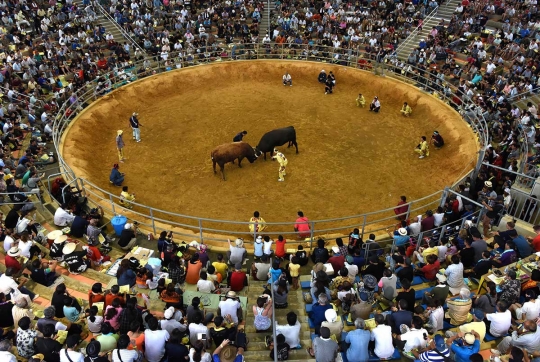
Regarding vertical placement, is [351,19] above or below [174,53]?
above

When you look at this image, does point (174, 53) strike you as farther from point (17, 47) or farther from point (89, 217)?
point (89, 217)

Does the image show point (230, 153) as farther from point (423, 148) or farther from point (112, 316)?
point (112, 316)

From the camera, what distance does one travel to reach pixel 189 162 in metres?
21.5

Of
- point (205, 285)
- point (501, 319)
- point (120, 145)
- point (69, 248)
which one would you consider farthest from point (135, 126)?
point (501, 319)

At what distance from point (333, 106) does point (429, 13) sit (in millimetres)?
13807

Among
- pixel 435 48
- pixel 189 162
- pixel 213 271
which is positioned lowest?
pixel 189 162

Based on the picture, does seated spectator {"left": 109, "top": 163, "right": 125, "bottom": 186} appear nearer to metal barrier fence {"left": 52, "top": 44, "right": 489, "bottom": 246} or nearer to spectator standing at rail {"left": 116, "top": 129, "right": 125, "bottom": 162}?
metal barrier fence {"left": 52, "top": 44, "right": 489, "bottom": 246}

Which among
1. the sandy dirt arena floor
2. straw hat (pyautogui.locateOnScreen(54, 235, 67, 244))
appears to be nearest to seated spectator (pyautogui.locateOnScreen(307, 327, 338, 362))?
straw hat (pyautogui.locateOnScreen(54, 235, 67, 244))

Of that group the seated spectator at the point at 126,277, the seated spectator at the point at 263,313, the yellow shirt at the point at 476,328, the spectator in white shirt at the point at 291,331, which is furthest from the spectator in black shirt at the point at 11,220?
the yellow shirt at the point at 476,328

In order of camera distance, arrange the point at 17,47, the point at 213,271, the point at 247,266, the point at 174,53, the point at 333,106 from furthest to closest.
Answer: the point at 174,53 → the point at 17,47 → the point at 333,106 → the point at 247,266 → the point at 213,271

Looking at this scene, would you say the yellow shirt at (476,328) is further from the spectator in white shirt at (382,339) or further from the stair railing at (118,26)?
the stair railing at (118,26)

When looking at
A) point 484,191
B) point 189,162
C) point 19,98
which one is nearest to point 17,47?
point 19,98

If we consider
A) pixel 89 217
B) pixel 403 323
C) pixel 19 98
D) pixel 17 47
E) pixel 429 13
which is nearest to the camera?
pixel 403 323

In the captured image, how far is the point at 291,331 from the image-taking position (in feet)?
31.3
